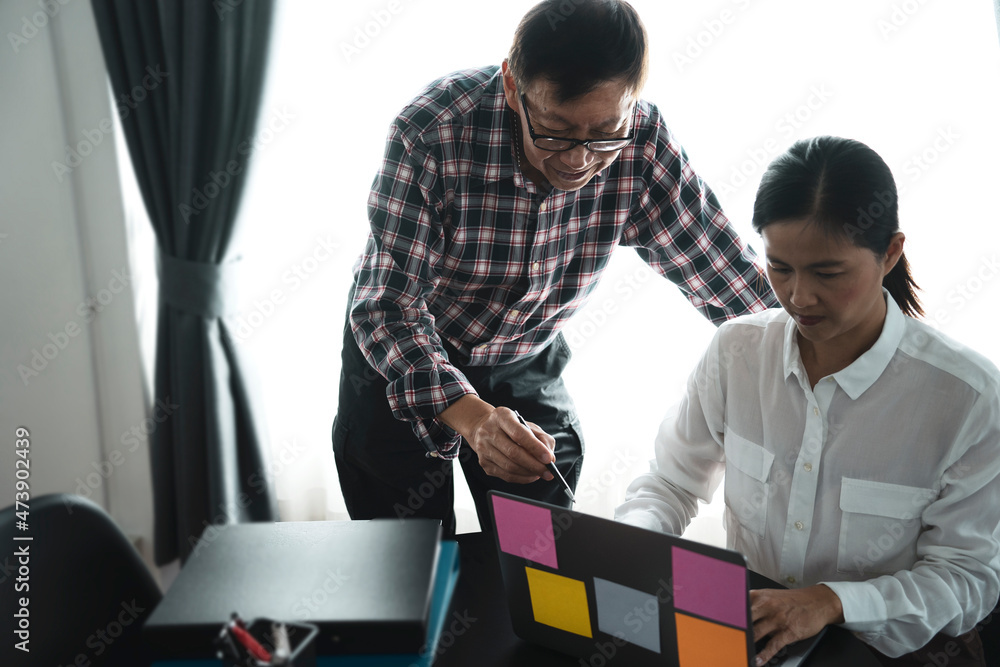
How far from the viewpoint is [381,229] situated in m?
1.34

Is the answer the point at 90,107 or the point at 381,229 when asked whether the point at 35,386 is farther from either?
the point at 381,229

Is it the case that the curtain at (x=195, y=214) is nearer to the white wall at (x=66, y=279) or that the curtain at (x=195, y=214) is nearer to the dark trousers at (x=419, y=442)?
the white wall at (x=66, y=279)

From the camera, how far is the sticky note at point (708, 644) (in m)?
0.74

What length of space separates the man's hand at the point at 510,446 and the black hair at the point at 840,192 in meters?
0.44

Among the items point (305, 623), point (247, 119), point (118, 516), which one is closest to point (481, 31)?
point (247, 119)

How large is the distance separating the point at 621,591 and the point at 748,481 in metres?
0.46

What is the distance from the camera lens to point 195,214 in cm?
216

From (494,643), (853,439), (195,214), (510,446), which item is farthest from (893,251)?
(195,214)

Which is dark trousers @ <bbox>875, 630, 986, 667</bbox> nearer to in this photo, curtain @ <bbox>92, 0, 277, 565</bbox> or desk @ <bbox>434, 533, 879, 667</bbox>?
desk @ <bbox>434, 533, 879, 667</bbox>

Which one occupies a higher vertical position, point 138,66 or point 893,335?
point 138,66

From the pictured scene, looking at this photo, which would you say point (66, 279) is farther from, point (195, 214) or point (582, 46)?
point (582, 46)

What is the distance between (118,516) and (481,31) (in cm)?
187

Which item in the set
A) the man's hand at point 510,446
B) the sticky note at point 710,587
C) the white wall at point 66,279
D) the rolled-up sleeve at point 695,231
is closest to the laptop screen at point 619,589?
the sticky note at point 710,587

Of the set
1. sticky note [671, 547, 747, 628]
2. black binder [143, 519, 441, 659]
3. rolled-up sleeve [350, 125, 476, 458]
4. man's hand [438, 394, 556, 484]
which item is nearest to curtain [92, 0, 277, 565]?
rolled-up sleeve [350, 125, 476, 458]
